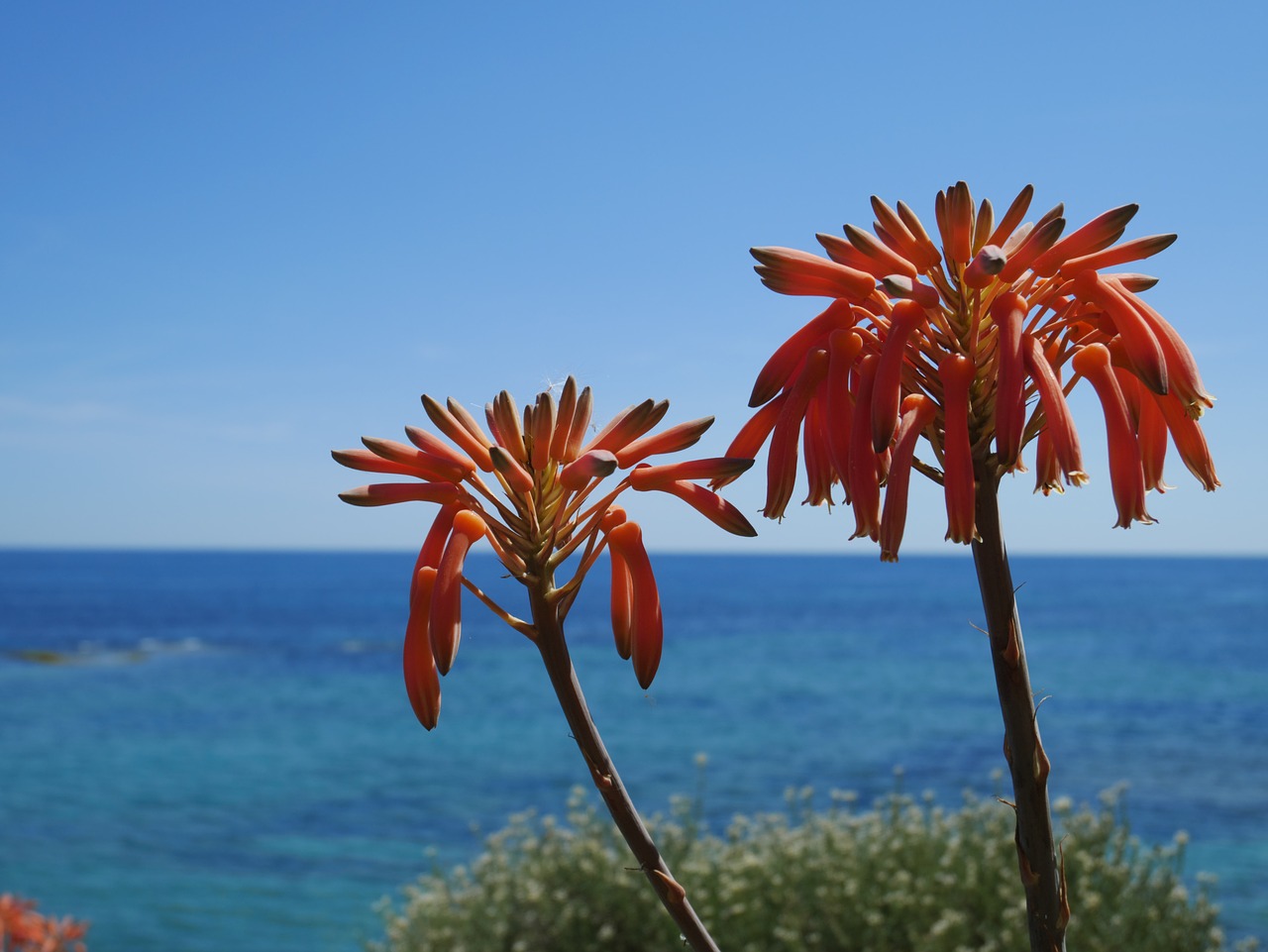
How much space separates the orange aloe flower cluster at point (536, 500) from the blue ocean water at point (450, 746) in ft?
1.75

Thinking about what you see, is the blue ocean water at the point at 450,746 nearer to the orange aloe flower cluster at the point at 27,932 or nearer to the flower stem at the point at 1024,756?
the flower stem at the point at 1024,756

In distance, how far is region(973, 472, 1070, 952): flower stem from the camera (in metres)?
1.90

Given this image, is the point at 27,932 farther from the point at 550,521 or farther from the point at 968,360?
the point at 968,360

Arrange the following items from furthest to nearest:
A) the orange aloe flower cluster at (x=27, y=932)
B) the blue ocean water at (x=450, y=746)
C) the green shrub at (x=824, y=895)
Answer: the blue ocean water at (x=450, y=746) → the green shrub at (x=824, y=895) → the orange aloe flower cluster at (x=27, y=932)

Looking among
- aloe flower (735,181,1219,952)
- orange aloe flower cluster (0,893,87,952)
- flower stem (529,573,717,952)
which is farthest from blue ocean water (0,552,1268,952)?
orange aloe flower cluster (0,893,87,952)

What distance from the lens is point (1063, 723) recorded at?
4109cm

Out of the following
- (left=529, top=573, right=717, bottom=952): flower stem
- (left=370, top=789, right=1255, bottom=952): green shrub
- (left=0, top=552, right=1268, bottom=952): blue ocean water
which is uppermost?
(left=529, top=573, right=717, bottom=952): flower stem

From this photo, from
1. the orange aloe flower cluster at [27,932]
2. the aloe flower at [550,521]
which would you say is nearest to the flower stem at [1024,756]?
the aloe flower at [550,521]

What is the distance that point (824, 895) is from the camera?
27.1 feet

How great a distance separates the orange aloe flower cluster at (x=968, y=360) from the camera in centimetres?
188

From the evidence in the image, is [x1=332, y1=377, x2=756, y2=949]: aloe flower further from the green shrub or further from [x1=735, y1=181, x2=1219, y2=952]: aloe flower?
the green shrub

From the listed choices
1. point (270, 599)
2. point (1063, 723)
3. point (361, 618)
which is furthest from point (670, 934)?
point (270, 599)

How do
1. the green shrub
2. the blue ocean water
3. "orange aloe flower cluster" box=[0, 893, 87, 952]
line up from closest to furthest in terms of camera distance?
"orange aloe flower cluster" box=[0, 893, 87, 952] < the green shrub < the blue ocean water

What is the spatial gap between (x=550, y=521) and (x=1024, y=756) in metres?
0.87
